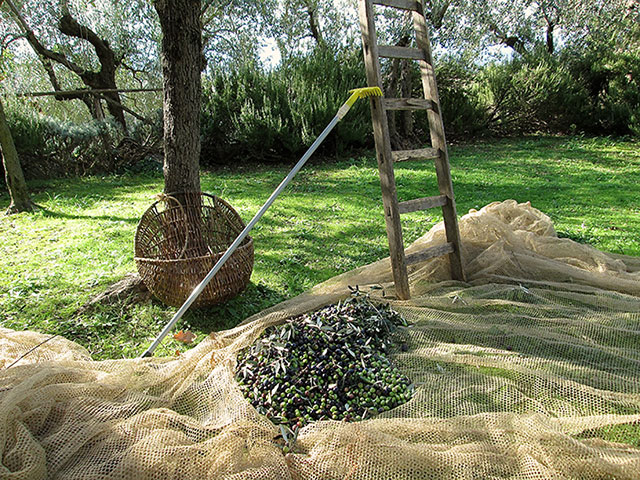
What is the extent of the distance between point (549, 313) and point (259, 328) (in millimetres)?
1973

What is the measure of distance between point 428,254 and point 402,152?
84cm

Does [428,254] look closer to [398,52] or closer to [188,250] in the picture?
[398,52]

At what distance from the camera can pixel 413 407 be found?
7.59 ft

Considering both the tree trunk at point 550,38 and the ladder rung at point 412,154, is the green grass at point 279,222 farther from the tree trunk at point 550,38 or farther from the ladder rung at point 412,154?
the tree trunk at point 550,38

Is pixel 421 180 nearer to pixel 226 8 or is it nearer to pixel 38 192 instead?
pixel 38 192

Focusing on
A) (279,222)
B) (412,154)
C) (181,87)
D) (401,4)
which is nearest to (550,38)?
(279,222)

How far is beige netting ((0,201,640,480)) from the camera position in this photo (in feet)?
6.15

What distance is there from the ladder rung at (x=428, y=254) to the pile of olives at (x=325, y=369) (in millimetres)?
706

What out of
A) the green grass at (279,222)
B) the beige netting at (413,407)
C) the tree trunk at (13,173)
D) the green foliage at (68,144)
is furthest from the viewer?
the green foliage at (68,144)

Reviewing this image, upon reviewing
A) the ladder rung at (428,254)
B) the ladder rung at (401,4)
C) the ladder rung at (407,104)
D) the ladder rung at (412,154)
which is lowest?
the ladder rung at (428,254)

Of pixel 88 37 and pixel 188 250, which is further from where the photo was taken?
pixel 88 37

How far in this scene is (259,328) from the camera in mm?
2951

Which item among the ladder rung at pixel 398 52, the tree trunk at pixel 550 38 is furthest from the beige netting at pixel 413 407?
the tree trunk at pixel 550 38

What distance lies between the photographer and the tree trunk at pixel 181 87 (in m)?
3.94
